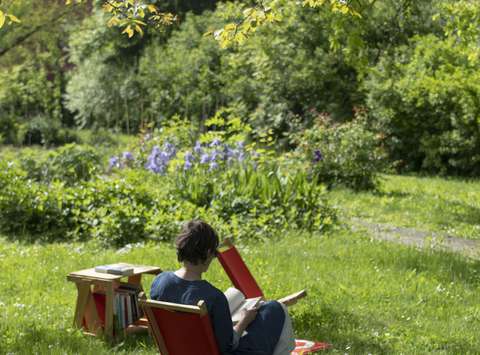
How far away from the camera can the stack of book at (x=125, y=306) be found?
529cm

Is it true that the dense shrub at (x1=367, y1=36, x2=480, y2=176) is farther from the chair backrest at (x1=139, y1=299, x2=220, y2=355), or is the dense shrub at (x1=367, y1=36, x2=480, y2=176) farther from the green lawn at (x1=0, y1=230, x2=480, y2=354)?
the chair backrest at (x1=139, y1=299, x2=220, y2=355)

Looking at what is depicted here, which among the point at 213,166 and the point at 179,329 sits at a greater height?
the point at 179,329

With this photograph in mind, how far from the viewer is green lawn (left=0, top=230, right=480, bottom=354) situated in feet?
17.1

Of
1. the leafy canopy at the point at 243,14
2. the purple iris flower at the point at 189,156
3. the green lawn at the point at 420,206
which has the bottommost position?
the green lawn at the point at 420,206

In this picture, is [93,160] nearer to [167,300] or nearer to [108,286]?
[108,286]

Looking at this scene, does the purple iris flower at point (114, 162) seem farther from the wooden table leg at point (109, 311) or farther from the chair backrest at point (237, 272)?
the wooden table leg at point (109, 311)

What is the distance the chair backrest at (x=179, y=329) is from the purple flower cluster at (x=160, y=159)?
24.0ft

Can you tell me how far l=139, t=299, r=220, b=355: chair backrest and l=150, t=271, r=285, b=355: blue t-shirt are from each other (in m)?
0.09

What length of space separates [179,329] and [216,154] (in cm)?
659

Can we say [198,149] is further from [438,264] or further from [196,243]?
[196,243]

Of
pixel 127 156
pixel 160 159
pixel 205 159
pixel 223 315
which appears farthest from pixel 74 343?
pixel 127 156

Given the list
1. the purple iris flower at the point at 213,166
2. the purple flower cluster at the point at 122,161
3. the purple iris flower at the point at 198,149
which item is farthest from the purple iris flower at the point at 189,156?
the purple flower cluster at the point at 122,161

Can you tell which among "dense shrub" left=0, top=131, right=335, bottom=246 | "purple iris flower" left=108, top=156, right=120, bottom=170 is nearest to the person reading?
"dense shrub" left=0, top=131, right=335, bottom=246

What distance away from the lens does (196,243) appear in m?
3.97
